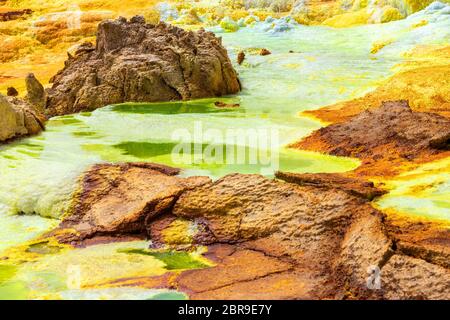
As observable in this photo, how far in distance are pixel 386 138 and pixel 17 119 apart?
4.40 metres

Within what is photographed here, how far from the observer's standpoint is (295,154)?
6.25 meters

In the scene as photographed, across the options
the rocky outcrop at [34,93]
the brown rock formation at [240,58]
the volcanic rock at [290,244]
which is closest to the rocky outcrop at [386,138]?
the volcanic rock at [290,244]

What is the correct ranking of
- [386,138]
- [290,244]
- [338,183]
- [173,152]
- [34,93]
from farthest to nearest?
[34,93] → [173,152] → [386,138] → [338,183] → [290,244]

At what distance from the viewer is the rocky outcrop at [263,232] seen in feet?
10.3

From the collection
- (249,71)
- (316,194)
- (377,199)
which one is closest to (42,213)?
(316,194)

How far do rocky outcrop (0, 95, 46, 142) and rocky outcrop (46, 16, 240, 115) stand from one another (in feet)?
6.61

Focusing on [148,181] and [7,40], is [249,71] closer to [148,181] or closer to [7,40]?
[148,181]

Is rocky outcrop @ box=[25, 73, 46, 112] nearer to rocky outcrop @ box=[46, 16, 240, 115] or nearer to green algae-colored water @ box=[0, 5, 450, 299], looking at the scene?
rocky outcrop @ box=[46, 16, 240, 115]

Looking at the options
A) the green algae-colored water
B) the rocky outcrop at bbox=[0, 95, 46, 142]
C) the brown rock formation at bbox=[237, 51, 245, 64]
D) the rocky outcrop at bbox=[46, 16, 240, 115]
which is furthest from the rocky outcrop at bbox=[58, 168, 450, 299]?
the brown rock formation at bbox=[237, 51, 245, 64]

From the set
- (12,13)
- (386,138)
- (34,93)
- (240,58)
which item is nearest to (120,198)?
(386,138)

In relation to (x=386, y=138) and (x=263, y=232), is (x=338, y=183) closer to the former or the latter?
(x=263, y=232)

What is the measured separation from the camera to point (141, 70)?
33.8 ft

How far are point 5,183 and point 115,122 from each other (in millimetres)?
3269

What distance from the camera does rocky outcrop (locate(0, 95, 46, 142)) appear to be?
22.6ft
